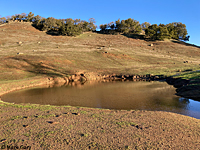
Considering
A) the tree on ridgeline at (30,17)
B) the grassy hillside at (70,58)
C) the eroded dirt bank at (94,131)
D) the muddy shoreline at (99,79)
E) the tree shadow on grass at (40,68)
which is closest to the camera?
the eroded dirt bank at (94,131)

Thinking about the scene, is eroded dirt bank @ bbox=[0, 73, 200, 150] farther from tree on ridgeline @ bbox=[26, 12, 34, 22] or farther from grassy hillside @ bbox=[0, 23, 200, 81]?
tree on ridgeline @ bbox=[26, 12, 34, 22]

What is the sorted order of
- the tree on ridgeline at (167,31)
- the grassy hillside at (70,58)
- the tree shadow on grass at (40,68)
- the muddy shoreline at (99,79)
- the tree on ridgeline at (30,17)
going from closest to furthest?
the muddy shoreline at (99,79), the tree shadow on grass at (40,68), the grassy hillside at (70,58), the tree on ridgeline at (167,31), the tree on ridgeline at (30,17)

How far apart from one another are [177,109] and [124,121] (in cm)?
681

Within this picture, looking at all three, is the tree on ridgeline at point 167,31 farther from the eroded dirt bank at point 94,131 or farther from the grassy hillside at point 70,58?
the eroded dirt bank at point 94,131

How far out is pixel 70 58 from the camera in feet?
149

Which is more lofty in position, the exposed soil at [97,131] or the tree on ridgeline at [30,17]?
the tree on ridgeline at [30,17]

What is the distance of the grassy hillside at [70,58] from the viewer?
36.8 meters

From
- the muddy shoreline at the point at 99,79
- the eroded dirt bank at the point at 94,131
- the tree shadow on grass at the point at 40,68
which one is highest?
the tree shadow on grass at the point at 40,68

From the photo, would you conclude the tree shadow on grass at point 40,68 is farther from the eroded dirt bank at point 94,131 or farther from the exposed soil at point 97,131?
the exposed soil at point 97,131

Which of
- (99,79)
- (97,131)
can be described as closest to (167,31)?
(99,79)

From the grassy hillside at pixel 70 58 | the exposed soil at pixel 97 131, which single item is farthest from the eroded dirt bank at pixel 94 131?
the grassy hillside at pixel 70 58

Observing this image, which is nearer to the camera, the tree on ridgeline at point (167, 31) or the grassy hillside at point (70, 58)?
the grassy hillside at point (70, 58)

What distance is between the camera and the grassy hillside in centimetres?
3678

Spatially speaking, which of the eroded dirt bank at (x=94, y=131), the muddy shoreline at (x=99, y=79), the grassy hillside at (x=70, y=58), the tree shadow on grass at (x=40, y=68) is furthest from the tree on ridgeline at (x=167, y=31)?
the eroded dirt bank at (x=94, y=131)
